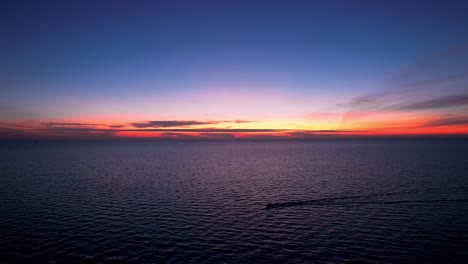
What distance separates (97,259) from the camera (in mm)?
33500

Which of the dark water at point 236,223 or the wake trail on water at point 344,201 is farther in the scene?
the wake trail on water at point 344,201

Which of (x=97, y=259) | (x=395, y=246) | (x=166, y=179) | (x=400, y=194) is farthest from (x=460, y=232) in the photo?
(x=166, y=179)

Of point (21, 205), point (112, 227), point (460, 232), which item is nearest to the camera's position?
point (460, 232)

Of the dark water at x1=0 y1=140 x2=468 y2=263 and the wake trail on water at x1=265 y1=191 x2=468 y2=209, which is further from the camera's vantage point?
the wake trail on water at x1=265 y1=191 x2=468 y2=209

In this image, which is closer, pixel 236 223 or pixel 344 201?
pixel 236 223

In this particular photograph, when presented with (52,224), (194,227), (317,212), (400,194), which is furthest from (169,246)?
(400,194)

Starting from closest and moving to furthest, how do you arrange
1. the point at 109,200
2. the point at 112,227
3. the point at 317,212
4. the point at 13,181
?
the point at 112,227, the point at 317,212, the point at 109,200, the point at 13,181

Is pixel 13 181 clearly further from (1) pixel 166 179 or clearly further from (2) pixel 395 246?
(2) pixel 395 246

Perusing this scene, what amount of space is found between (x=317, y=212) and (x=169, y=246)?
28295mm

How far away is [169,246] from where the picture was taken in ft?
123

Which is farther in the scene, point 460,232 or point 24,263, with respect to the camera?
point 460,232

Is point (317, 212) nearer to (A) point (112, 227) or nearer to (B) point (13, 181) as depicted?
(A) point (112, 227)

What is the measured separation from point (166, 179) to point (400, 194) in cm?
6623

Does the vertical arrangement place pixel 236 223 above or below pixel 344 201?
below
